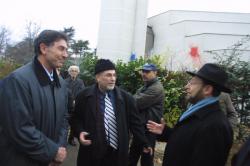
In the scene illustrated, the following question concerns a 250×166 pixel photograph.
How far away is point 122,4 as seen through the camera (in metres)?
24.7

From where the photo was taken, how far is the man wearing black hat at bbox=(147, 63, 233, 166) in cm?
347

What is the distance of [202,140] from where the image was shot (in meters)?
3.49

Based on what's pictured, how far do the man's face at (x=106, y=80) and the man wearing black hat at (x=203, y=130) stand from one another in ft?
4.57

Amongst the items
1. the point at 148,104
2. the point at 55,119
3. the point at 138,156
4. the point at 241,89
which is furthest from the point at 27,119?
the point at 241,89

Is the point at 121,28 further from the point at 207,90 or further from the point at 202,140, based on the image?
the point at 202,140

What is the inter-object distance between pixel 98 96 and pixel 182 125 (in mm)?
1540

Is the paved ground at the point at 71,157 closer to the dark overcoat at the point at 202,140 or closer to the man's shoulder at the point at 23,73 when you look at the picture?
the man's shoulder at the point at 23,73

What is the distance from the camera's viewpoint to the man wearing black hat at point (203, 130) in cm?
347

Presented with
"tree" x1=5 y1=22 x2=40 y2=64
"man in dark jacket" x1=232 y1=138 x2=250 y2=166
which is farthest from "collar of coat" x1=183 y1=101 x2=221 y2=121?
"tree" x1=5 y1=22 x2=40 y2=64

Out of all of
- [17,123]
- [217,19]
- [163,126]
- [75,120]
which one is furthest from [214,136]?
[217,19]

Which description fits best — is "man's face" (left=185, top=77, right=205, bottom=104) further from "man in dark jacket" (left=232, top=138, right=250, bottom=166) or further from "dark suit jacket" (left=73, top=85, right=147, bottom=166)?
"dark suit jacket" (left=73, top=85, right=147, bottom=166)

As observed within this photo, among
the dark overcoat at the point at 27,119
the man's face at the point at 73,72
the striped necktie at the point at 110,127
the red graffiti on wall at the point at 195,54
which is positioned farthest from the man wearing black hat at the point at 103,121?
the red graffiti on wall at the point at 195,54

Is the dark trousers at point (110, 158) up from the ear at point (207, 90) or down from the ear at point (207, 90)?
down

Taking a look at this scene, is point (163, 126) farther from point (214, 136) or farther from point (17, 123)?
point (17, 123)
